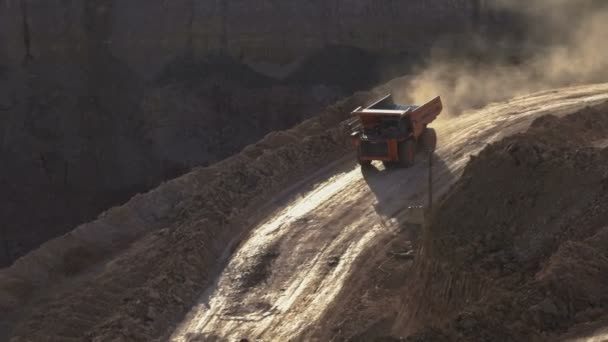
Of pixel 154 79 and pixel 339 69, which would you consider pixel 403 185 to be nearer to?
pixel 339 69

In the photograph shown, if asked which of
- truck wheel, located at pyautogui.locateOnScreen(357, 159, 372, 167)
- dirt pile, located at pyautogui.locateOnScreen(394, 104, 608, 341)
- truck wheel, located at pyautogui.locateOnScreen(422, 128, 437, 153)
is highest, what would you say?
dirt pile, located at pyautogui.locateOnScreen(394, 104, 608, 341)

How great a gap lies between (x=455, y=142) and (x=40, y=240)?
59.7 feet

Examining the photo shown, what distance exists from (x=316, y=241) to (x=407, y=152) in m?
4.04

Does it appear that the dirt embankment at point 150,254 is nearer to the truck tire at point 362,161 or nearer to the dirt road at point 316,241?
the dirt road at point 316,241

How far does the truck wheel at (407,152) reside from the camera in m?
20.7

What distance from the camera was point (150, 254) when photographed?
58.7 feet

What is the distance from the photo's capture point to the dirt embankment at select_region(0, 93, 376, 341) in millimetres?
15945

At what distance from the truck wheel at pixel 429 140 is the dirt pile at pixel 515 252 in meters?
6.30

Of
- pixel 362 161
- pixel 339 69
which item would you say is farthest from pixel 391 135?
pixel 339 69

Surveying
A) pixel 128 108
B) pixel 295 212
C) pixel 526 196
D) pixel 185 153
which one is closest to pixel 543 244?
pixel 526 196

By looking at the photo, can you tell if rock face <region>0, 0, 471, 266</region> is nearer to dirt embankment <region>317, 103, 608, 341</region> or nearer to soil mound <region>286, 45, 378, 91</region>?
soil mound <region>286, 45, 378, 91</region>

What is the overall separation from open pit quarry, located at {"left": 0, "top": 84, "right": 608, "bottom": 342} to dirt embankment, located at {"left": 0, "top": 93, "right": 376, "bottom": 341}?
0.04m

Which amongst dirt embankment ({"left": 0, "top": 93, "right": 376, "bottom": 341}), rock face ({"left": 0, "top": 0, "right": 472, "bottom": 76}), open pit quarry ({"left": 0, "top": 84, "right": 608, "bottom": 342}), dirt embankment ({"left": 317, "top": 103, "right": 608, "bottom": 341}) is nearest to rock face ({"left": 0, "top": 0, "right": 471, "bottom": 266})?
rock face ({"left": 0, "top": 0, "right": 472, "bottom": 76})

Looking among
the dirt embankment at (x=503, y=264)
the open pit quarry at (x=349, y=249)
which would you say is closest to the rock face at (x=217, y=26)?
the open pit quarry at (x=349, y=249)
